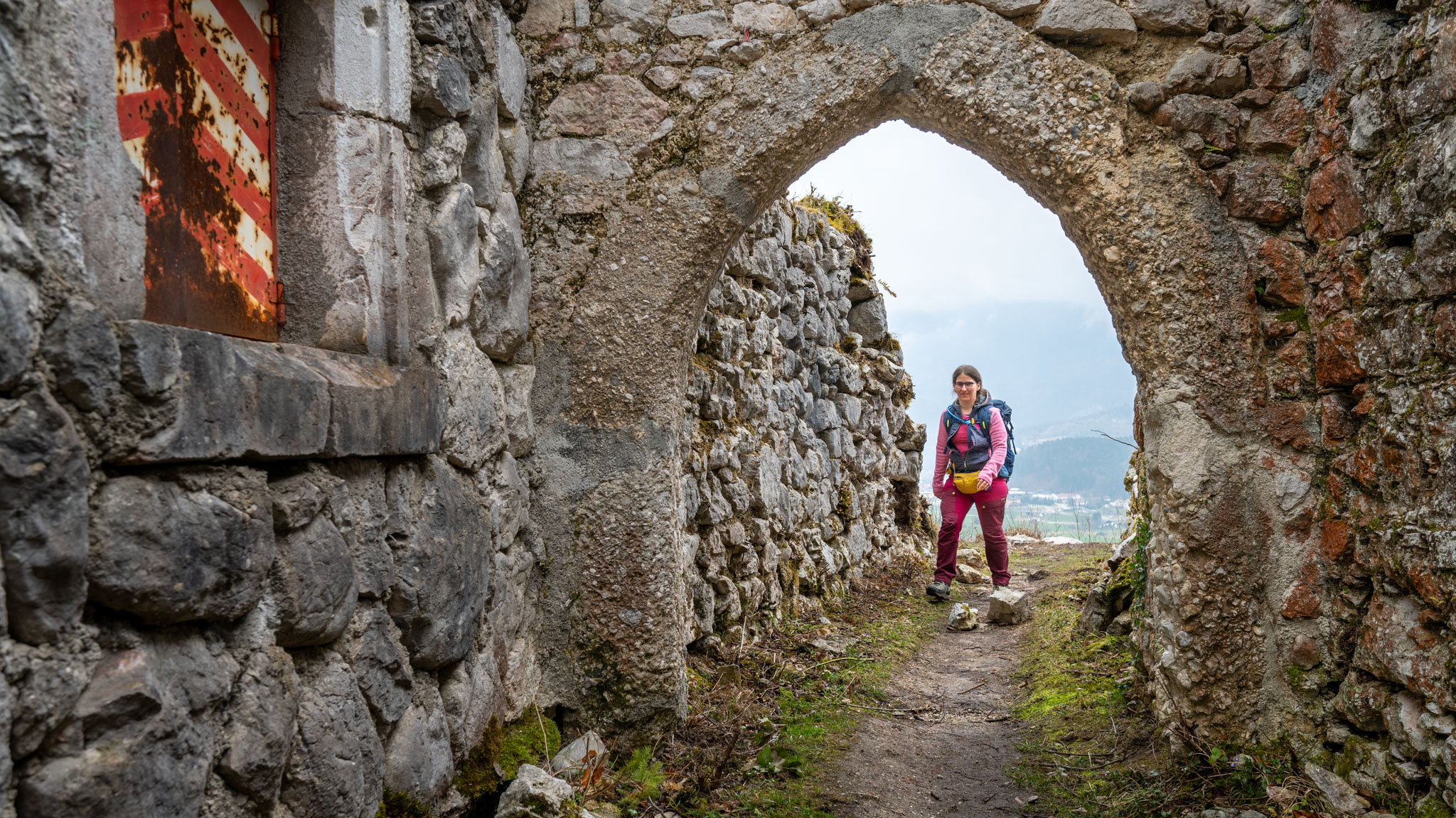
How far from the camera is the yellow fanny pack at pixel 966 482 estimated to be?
5781 millimetres

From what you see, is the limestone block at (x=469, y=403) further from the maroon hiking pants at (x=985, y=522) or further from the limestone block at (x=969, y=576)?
the limestone block at (x=969, y=576)

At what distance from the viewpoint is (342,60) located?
206cm

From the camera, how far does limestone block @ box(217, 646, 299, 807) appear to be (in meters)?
1.46

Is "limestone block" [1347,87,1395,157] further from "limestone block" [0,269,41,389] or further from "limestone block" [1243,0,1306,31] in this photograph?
"limestone block" [0,269,41,389]

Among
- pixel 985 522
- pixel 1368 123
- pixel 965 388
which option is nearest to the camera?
pixel 1368 123

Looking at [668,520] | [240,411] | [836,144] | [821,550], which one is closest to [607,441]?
[668,520]

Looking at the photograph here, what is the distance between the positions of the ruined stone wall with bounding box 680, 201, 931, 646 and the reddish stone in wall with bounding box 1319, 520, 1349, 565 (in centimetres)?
204

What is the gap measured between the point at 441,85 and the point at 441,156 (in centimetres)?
18

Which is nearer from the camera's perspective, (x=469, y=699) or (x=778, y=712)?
(x=469, y=699)

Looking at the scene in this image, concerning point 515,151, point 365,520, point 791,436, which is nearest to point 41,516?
point 365,520

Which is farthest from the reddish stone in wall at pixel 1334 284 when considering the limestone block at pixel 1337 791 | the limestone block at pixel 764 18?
the limestone block at pixel 764 18

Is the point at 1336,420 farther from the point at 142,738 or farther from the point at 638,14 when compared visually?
the point at 142,738

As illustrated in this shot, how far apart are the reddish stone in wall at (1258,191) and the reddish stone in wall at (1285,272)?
0.33ft

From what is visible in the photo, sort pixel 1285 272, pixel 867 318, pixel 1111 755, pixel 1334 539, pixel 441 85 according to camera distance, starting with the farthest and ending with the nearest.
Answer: pixel 867 318 → pixel 1111 755 → pixel 1285 272 → pixel 1334 539 → pixel 441 85
